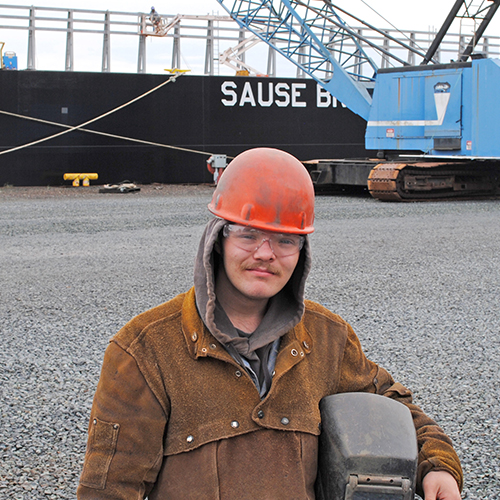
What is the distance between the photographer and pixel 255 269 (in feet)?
6.17

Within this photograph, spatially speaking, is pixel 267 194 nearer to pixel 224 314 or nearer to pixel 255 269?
pixel 255 269

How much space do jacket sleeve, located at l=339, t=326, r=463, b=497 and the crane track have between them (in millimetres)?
11874

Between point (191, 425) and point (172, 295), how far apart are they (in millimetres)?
3894

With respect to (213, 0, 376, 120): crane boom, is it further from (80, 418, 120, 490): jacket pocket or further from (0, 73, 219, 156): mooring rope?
(80, 418, 120, 490): jacket pocket

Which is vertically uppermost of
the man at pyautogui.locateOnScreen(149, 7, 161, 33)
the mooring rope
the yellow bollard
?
the man at pyautogui.locateOnScreen(149, 7, 161, 33)

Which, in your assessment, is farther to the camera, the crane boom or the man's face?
the crane boom

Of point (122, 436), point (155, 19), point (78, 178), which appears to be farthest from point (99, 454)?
point (155, 19)

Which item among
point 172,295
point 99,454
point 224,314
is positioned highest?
point 224,314

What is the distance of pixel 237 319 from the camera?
1.95 meters

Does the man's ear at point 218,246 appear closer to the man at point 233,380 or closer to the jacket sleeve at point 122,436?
the man at point 233,380

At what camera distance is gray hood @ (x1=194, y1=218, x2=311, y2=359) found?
182 cm

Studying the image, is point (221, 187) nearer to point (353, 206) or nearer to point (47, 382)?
point (47, 382)

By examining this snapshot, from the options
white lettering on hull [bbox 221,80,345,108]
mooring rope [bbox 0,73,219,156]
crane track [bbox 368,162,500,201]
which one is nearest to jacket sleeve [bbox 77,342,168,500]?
crane track [bbox 368,162,500,201]

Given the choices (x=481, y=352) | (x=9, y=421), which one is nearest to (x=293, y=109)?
(x=481, y=352)
